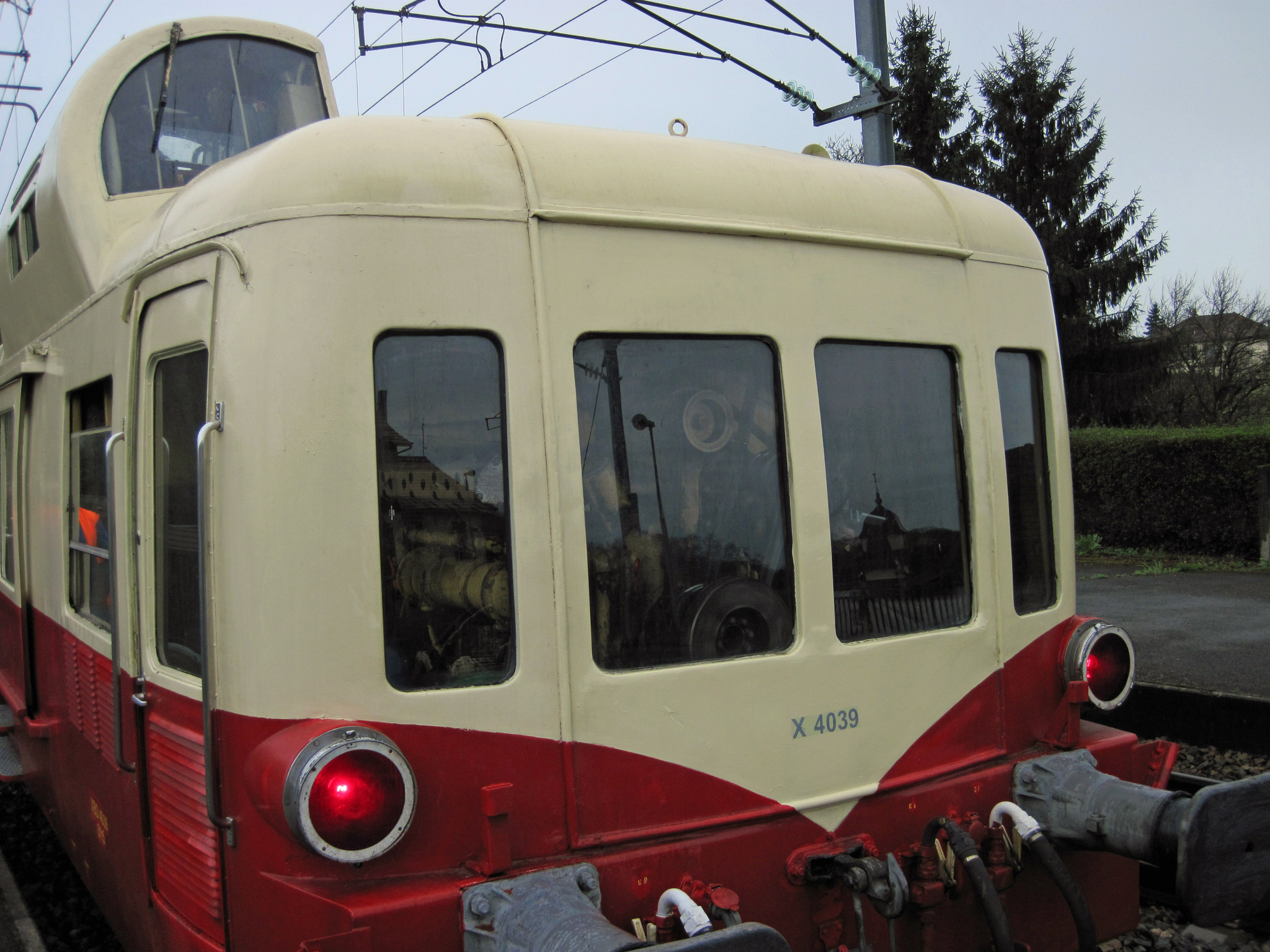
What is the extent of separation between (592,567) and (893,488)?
99cm

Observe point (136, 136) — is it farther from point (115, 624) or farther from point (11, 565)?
point (11, 565)

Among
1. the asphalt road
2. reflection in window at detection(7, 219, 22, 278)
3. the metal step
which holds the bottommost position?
the asphalt road

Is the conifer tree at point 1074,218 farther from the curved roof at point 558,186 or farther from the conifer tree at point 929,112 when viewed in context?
the curved roof at point 558,186

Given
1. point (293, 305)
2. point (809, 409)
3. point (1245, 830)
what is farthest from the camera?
point (809, 409)

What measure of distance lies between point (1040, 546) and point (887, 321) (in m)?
0.95

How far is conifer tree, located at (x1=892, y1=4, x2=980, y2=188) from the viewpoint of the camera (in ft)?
80.6

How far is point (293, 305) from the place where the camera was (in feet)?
7.77

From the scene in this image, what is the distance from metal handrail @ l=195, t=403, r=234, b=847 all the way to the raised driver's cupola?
3.17 feet

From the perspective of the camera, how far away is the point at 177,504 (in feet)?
9.02

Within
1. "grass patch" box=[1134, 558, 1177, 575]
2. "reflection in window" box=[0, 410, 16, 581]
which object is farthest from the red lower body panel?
"grass patch" box=[1134, 558, 1177, 575]

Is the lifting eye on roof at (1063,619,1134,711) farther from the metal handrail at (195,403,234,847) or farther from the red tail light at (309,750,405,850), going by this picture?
the metal handrail at (195,403,234,847)

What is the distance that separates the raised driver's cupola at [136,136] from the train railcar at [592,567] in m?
0.15

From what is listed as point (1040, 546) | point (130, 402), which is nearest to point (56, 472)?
point (130, 402)

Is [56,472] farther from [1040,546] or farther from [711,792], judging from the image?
[1040,546]
